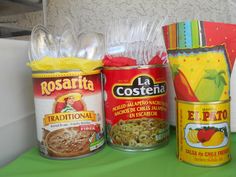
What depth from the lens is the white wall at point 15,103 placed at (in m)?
0.55

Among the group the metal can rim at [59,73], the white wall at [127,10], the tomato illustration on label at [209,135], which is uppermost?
the white wall at [127,10]

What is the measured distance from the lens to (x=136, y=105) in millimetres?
510

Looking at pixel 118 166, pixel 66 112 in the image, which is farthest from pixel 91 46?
pixel 118 166

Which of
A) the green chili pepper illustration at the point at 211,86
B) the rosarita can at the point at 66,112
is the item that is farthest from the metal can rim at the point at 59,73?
the green chili pepper illustration at the point at 211,86

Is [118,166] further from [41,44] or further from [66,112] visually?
[41,44]

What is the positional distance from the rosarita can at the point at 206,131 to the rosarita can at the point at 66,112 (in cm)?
19

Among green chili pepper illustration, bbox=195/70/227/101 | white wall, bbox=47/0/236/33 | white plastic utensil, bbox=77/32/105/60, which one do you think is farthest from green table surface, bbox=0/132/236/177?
white wall, bbox=47/0/236/33

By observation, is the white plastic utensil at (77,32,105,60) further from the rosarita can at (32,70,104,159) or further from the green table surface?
the green table surface

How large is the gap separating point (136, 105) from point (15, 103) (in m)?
0.30

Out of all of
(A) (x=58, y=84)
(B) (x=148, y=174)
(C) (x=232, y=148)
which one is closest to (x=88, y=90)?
(A) (x=58, y=84)

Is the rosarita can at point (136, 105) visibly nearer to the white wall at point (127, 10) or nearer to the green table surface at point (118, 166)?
the green table surface at point (118, 166)

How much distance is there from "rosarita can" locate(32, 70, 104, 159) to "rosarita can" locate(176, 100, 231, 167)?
0.19m

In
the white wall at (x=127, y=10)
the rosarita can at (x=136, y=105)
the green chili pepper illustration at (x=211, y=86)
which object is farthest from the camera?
the white wall at (x=127, y=10)

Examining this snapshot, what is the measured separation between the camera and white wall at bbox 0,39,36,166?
0.55 metres
